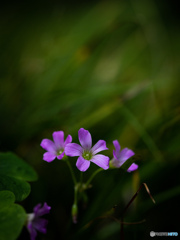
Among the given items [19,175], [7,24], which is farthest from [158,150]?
[7,24]

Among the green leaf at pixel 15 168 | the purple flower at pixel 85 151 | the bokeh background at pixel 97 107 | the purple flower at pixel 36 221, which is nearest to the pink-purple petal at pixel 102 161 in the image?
the purple flower at pixel 85 151

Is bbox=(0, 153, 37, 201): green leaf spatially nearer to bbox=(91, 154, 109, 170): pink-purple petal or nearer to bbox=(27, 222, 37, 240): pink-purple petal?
bbox=(27, 222, 37, 240): pink-purple petal

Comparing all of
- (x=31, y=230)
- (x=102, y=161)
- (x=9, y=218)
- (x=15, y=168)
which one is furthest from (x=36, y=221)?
(x=102, y=161)

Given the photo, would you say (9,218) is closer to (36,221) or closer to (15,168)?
(36,221)

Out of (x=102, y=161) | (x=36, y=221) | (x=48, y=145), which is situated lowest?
(x=36, y=221)

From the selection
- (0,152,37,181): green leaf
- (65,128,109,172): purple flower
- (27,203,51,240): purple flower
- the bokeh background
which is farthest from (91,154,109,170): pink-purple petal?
(0,152,37,181): green leaf

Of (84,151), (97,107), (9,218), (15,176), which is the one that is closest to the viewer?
(9,218)
